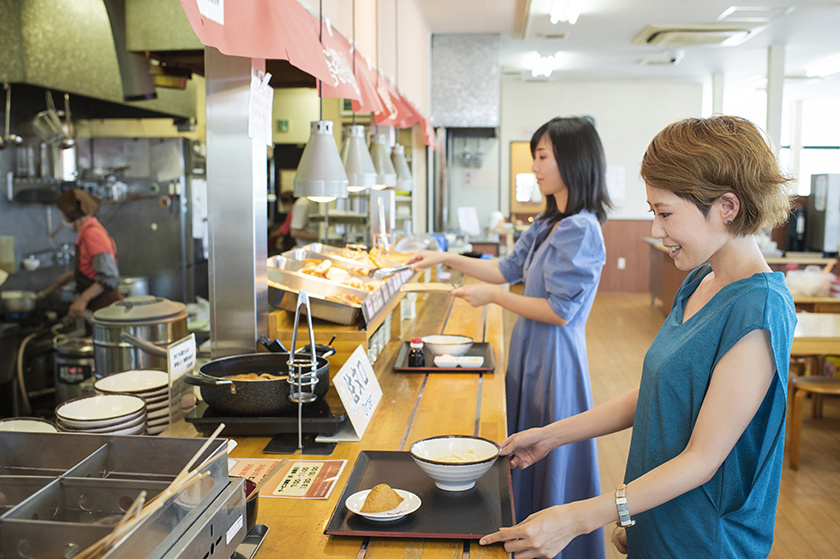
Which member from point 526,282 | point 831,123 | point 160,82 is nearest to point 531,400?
point 526,282

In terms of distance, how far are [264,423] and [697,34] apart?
6814mm

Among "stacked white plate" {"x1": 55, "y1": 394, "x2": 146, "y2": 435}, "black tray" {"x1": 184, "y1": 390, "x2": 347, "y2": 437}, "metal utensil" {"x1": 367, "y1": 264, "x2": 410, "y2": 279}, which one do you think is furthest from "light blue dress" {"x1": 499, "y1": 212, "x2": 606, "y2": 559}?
"stacked white plate" {"x1": 55, "y1": 394, "x2": 146, "y2": 435}

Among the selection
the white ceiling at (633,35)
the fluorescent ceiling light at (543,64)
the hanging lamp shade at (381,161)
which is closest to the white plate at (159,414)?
the hanging lamp shade at (381,161)

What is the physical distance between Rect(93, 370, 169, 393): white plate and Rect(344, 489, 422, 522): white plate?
0.74 meters

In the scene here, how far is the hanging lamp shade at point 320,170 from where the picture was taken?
224 centimetres

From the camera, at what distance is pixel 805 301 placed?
5.61 m

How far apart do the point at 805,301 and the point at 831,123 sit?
1018cm

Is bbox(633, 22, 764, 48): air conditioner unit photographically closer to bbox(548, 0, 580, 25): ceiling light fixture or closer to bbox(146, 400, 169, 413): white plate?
bbox(548, 0, 580, 25): ceiling light fixture

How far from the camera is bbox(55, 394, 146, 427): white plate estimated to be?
1664mm

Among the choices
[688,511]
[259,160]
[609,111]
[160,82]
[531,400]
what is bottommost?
[531,400]

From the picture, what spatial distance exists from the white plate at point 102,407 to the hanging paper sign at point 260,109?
0.83m

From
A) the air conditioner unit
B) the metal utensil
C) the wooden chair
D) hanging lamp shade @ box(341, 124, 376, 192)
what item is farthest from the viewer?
the air conditioner unit

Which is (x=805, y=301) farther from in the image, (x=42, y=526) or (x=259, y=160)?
(x=42, y=526)

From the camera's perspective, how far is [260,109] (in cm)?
216
